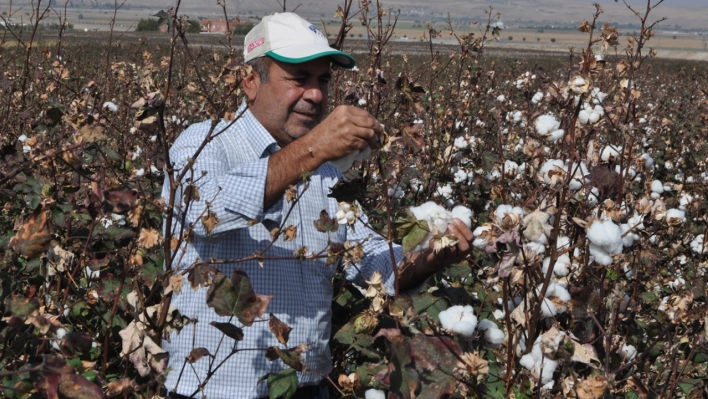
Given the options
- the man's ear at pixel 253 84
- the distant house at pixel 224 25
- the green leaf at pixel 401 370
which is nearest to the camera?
the green leaf at pixel 401 370

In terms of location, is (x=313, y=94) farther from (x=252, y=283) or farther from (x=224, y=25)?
(x=224, y=25)

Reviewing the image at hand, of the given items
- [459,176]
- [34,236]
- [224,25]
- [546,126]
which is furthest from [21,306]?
[224,25]

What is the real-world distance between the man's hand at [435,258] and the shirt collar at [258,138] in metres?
0.46

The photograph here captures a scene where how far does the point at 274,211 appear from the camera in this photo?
171cm

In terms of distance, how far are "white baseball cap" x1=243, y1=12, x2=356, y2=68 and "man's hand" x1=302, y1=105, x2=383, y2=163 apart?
2.01 ft

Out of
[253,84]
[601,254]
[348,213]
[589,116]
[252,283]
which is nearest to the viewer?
[601,254]

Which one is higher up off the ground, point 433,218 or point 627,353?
point 433,218

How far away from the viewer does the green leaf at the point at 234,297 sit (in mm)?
1360

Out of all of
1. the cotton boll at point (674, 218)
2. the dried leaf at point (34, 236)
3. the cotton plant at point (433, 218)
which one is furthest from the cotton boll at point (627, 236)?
the dried leaf at point (34, 236)

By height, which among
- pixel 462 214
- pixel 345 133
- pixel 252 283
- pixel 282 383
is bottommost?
pixel 282 383

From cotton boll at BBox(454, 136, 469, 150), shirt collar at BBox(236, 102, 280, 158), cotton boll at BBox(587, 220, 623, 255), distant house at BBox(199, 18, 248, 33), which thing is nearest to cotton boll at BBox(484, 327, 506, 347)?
cotton boll at BBox(587, 220, 623, 255)

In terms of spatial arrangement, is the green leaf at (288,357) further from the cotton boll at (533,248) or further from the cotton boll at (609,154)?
the cotton boll at (609,154)

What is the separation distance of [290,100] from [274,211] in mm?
498

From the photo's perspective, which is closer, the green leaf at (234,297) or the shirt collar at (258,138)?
the green leaf at (234,297)
